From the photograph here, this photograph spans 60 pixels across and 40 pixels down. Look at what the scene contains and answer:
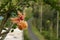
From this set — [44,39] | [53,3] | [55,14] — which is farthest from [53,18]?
[53,3]

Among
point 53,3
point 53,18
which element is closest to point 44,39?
point 53,18

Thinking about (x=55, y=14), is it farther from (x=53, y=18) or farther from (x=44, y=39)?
(x=44, y=39)

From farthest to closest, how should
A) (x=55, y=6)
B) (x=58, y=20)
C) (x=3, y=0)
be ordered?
(x=58, y=20), (x=55, y=6), (x=3, y=0)

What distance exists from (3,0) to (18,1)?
0.34 ft

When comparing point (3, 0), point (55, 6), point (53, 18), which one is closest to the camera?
point (3, 0)

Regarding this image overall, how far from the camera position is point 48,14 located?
43.2 ft

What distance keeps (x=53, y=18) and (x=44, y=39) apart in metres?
2.01

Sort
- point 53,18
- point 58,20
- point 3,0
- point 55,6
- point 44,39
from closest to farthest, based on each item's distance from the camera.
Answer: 1. point 3,0
2. point 55,6
3. point 44,39
4. point 58,20
5. point 53,18

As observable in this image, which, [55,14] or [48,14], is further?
[48,14]

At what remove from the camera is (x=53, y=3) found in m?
1.81

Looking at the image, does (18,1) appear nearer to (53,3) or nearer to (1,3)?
(1,3)

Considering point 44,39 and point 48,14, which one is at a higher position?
point 48,14

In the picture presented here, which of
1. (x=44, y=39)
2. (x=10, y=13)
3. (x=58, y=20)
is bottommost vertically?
(x=44, y=39)

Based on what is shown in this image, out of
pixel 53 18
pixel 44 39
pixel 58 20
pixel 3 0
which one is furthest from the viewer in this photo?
pixel 53 18
